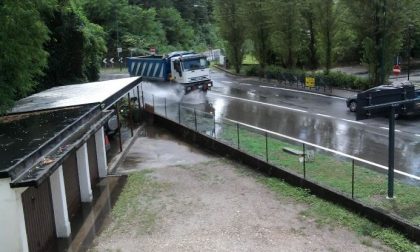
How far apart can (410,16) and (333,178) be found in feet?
73.9

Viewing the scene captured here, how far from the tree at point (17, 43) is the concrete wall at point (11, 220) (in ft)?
21.4

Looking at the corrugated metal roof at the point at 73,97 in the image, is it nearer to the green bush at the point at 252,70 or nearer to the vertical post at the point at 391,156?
the vertical post at the point at 391,156

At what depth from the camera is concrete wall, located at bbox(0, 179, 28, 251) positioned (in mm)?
9688

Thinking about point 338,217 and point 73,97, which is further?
point 73,97

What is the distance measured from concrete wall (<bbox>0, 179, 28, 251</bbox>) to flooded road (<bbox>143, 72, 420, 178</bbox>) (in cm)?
1196

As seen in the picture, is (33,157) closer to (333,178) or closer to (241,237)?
(241,237)

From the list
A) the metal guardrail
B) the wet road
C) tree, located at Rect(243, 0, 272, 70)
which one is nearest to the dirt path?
the metal guardrail

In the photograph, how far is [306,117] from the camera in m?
27.1

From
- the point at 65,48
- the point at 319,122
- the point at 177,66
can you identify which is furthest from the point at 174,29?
the point at 319,122

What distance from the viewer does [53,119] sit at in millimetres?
14523

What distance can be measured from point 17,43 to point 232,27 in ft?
127

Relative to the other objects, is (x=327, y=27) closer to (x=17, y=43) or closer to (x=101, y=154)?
(x=101, y=154)

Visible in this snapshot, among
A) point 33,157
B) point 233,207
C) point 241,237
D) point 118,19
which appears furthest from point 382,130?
point 118,19

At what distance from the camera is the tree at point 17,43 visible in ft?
50.1
